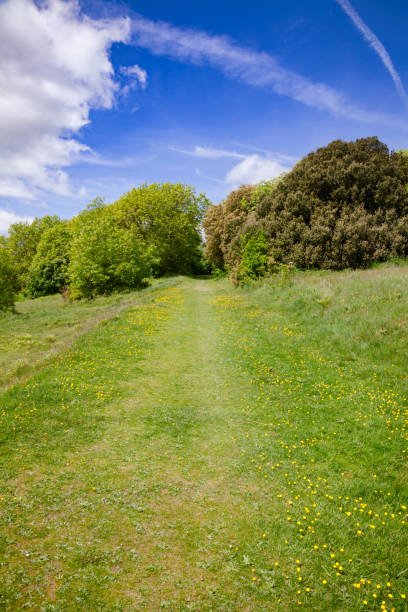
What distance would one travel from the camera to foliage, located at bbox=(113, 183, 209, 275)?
51.1m

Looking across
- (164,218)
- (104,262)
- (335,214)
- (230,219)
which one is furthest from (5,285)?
(335,214)

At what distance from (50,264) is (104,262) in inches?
986

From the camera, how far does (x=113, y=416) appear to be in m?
8.27

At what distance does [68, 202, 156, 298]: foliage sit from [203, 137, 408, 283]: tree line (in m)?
13.3

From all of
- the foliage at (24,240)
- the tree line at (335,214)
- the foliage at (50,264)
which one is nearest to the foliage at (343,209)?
the tree line at (335,214)

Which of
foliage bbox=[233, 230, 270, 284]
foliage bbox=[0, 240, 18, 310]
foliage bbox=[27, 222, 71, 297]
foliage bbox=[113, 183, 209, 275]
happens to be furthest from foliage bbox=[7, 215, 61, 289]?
foliage bbox=[233, 230, 270, 284]

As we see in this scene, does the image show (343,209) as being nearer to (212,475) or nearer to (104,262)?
(212,475)

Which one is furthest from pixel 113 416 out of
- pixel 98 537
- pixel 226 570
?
pixel 226 570

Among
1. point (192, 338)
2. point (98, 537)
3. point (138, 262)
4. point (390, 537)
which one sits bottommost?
point (390, 537)

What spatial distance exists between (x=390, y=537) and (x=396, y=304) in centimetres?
1026

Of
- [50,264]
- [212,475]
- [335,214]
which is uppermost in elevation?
[335,214]

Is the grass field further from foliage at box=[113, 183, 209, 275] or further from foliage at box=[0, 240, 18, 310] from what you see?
foliage at box=[113, 183, 209, 275]

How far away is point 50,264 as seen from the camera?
178 feet

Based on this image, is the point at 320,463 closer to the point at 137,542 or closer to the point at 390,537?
the point at 390,537
